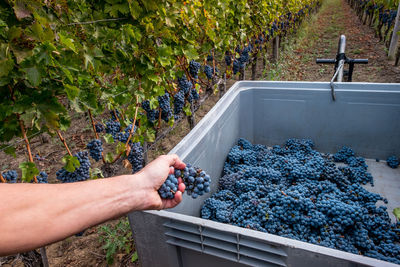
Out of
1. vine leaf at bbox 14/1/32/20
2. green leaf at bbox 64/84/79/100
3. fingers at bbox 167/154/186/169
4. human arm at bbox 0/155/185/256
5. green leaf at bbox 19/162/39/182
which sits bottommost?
green leaf at bbox 19/162/39/182

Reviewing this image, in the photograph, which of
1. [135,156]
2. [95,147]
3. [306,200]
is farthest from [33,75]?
[306,200]

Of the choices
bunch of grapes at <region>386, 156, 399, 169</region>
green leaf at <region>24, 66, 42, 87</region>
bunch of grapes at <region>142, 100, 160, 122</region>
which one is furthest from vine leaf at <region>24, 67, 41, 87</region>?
bunch of grapes at <region>386, 156, 399, 169</region>

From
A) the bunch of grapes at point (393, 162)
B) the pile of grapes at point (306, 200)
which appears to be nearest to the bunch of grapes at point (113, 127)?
the pile of grapes at point (306, 200)

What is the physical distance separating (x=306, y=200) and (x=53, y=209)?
1328 millimetres

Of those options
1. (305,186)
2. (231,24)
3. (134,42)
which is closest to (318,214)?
(305,186)

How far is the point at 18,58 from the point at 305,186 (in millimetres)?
1782

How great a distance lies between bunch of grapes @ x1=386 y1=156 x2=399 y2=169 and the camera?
2133 mm

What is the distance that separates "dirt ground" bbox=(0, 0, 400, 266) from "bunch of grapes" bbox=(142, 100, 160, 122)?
0.48 m

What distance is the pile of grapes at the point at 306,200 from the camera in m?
1.46

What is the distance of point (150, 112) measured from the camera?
2223mm

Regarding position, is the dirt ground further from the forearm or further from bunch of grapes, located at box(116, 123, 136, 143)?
the forearm

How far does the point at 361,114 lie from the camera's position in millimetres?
2154

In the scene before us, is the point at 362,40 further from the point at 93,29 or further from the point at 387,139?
the point at 93,29

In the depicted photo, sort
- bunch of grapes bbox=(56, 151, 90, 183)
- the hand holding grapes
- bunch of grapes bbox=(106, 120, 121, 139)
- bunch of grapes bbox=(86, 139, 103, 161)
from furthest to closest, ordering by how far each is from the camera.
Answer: bunch of grapes bbox=(106, 120, 121, 139) < bunch of grapes bbox=(86, 139, 103, 161) < bunch of grapes bbox=(56, 151, 90, 183) < the hand holding grapes
